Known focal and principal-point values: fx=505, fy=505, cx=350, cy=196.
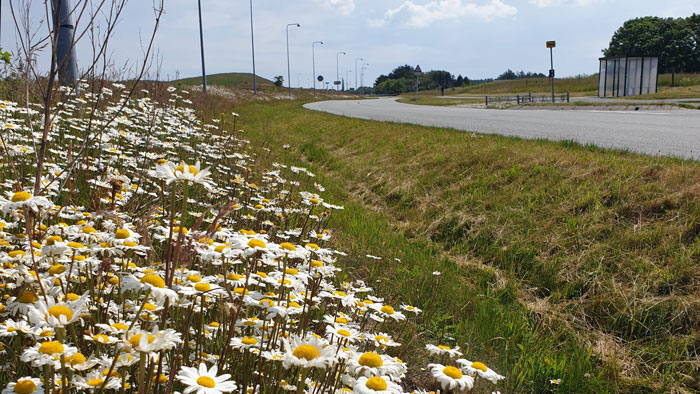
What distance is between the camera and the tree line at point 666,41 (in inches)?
2677

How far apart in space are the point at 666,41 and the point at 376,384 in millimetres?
84813

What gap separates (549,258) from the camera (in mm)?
4320

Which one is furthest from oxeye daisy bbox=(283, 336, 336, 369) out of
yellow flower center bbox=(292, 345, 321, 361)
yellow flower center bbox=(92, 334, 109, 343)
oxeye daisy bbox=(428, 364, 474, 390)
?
yellow flower center bbox=(92, 334, 109, 343)

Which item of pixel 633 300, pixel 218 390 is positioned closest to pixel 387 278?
pixel 633 300

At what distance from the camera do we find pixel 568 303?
3.78m

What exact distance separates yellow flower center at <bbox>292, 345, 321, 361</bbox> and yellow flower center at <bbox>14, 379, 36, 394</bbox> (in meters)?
0.70

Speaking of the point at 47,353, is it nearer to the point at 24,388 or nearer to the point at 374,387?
the point at 24,388

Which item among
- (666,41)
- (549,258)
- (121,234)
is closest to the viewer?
(121,234)

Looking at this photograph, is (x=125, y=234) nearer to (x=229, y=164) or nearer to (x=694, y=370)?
(x=694, y=370)

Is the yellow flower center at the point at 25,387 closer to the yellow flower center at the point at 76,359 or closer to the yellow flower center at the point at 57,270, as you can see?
the yellow flower center at the point at 76,359

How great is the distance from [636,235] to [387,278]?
6.60 feet

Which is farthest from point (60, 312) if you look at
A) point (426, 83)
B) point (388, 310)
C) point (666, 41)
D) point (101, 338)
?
point (426, 83)

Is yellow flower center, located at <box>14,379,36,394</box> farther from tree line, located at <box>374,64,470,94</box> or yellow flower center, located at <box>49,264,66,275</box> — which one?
tree line, located at <box>374,64,470,94</box>

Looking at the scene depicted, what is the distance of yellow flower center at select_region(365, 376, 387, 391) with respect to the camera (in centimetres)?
147
